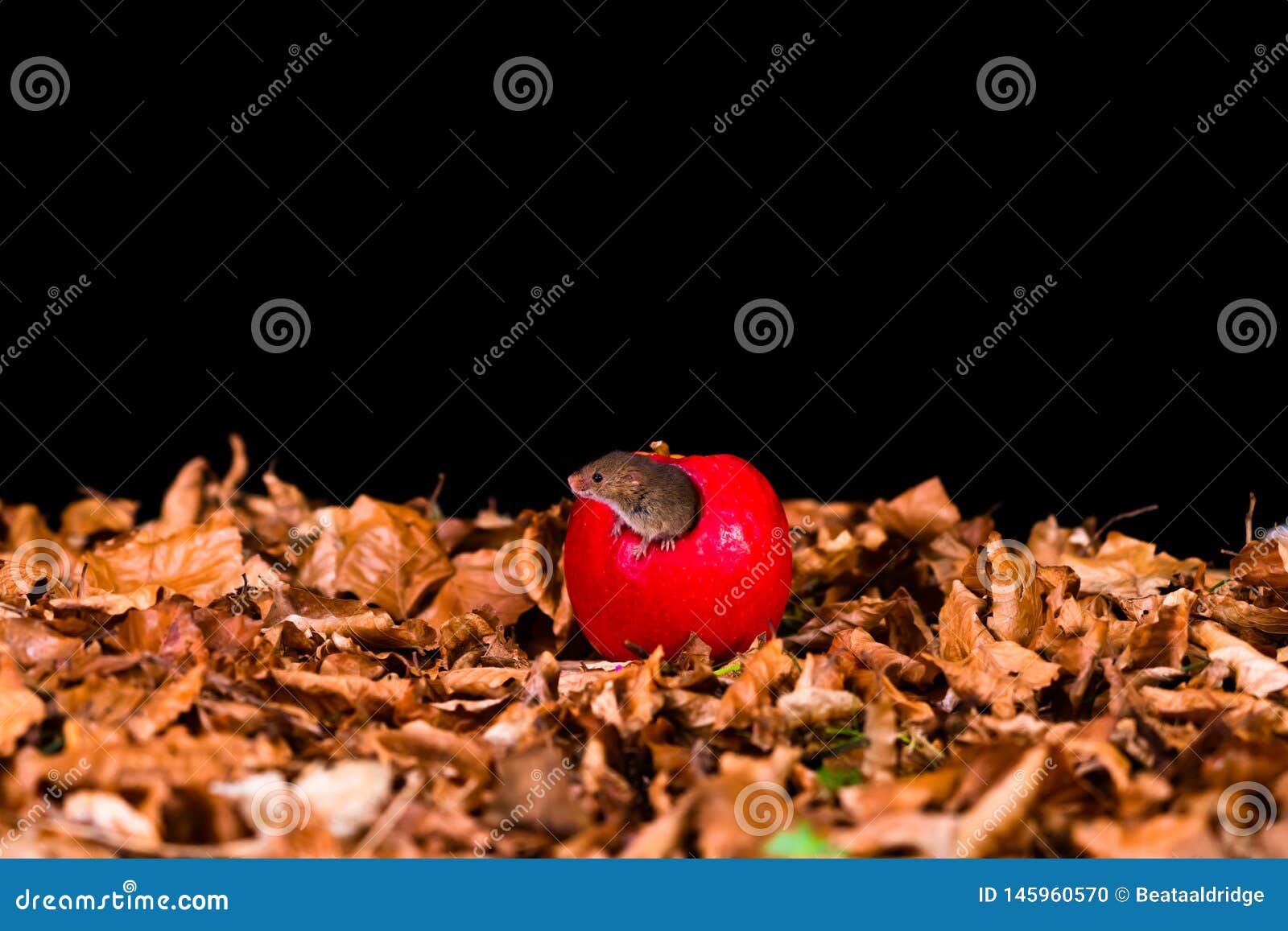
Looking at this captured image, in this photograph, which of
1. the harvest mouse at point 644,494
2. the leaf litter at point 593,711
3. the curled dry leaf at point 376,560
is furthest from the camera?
the curled dry leaf at point 376,560

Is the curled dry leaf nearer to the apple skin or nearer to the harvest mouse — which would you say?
the apple skin

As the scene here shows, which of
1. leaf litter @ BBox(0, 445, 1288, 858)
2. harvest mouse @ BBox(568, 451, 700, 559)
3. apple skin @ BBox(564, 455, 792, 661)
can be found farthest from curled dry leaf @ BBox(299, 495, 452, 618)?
harvest mouse @ BBox(568, 451, 700, 559)

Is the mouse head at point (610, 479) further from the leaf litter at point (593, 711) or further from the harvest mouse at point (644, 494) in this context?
the leaf litter at point (593, 711)

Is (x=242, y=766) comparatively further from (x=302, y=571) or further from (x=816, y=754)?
(x=302, y=571)

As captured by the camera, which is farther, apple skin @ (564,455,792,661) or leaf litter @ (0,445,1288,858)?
apple skin @ (564,455,792,661)

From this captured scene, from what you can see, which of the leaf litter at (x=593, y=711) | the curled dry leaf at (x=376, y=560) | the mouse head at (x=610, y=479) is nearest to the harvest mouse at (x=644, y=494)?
the mouse head at (x=610, y=479)

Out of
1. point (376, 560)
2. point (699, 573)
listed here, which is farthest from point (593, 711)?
point (376, 560)
